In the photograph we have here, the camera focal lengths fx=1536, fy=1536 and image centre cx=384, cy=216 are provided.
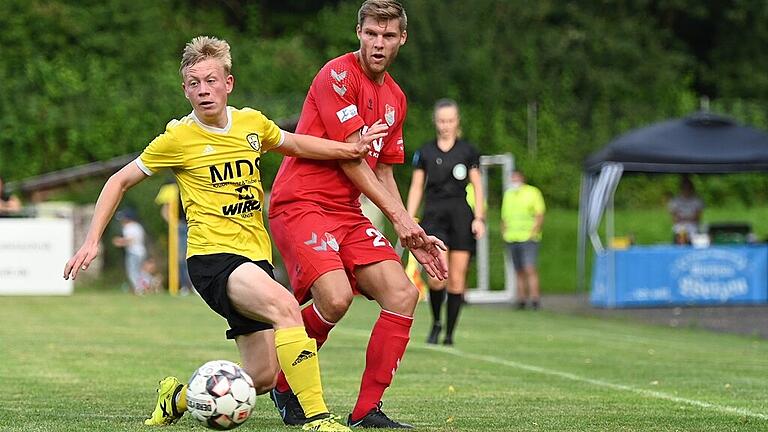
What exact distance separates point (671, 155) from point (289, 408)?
16.6m

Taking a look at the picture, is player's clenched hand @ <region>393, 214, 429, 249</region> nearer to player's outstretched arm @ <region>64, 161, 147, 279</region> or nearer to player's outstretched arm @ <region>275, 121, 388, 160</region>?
player's outstretched arm @ <region>275, 121, 388, 160</region>

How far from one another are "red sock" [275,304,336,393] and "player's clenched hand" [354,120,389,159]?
84cm

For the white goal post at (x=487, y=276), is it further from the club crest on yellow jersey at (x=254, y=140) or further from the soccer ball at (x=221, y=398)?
the soccer ball at (x=221, y=398)

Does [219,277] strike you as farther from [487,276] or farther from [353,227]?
[487,276]

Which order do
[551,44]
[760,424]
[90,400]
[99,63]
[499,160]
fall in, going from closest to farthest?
[760,424] → [90,400] → [499,160] → [99,63] → [551,44]

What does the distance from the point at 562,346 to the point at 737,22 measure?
3269 centimetres

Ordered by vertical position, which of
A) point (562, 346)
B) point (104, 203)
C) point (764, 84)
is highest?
point (764, 84)

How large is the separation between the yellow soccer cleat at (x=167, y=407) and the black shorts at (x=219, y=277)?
431mm

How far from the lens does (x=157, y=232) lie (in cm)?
3200

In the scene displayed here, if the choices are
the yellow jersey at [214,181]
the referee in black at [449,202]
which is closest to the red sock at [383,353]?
the yellow jersey at [214,181]

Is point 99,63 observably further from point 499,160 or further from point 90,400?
point 90,400

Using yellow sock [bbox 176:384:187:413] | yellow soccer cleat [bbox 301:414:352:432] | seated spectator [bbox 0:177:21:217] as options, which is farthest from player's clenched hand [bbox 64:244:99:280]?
seated spectator [bbox 0:177:21:217]

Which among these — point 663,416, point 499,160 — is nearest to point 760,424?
point 663,416

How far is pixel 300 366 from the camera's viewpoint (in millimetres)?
7059
